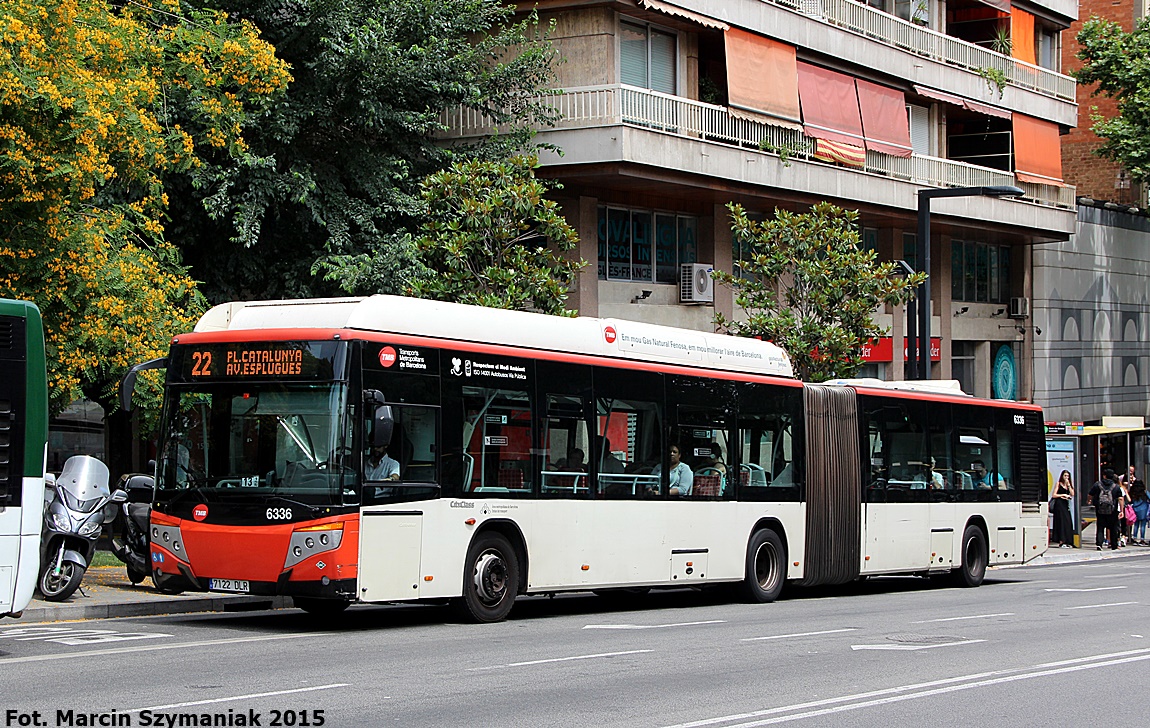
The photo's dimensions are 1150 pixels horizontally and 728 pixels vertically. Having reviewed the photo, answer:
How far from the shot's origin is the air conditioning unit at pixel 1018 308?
44469mm

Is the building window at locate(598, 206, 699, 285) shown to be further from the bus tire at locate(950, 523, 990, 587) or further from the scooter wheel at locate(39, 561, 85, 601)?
the scooter wheel at locate(39, 561, 85, 601)

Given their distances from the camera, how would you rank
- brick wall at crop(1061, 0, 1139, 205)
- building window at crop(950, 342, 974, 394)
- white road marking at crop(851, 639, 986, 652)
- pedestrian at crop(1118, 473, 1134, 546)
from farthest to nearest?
brick wall at crop(1061, 0, 1139, 205)
building window at crop(950, 342, 974, 394)
pedestrian at crop(1118, 473, 1134, 546)
white road marking at crop(851, 639, 986, 652)

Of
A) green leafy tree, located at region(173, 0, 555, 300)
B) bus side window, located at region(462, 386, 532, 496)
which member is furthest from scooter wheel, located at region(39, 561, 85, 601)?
green leafy tree, located at region(173, 0, 555, 300)

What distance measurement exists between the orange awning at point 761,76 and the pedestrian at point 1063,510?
34.6 feet

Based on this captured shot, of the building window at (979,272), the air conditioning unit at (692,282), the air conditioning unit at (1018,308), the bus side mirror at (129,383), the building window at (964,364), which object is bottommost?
the bus side mirror at (129,383)

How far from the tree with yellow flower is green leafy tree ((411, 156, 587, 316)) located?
3.34 metres

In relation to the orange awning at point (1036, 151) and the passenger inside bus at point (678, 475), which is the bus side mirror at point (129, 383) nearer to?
the passenger inside bus at point (678, 475)

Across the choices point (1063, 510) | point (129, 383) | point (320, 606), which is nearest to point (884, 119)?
point (1063, 510)

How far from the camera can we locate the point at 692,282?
3269cm

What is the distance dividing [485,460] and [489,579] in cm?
123

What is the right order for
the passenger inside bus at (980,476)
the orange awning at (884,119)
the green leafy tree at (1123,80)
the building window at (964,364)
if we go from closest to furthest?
the passenger inside bus at (980,476), the orange awning at (884,119), the building window at (964,364), the green leafy tree at (1123,80)

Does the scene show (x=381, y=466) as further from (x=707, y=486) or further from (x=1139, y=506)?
(x=1139, y=506)

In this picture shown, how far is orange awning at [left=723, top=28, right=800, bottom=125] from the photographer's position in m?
31.9

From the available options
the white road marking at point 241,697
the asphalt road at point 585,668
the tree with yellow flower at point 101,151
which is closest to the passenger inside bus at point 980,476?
the asphalt road at point 585,668
